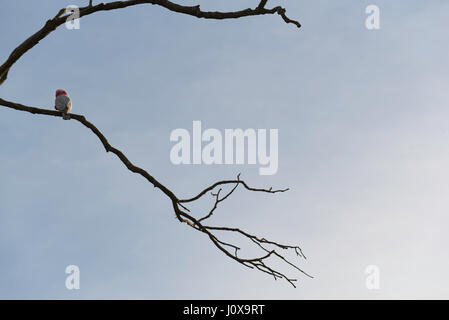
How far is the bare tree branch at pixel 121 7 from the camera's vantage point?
14.7ft

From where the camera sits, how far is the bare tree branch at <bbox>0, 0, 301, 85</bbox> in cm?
448

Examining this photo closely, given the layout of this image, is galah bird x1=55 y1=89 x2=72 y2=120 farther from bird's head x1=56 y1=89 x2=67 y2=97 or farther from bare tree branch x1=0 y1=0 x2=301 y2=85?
bare tree branch x1=0 y1=0 x2=301 y2=85

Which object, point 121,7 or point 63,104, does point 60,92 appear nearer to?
point 63,104

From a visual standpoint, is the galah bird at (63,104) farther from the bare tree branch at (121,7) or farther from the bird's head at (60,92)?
the bare tree branch at (121,7)

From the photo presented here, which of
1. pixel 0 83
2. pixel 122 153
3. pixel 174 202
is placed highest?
pixel 0 83

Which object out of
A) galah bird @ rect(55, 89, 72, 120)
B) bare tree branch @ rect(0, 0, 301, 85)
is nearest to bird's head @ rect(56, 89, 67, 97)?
galah bird @ rect(55, 89, 72, 120)

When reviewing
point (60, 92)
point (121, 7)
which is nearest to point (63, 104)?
point (60, 92)

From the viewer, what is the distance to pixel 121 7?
15.3ft

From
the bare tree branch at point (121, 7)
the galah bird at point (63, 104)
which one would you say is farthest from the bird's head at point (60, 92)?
the bare tree branch at point (121, 7)

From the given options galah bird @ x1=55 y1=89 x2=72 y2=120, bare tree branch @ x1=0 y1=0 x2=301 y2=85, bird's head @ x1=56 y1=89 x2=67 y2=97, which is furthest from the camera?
bird's head @ x1=56 y1=89 x2=67 y2=97

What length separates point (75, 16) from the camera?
4703 millimetres

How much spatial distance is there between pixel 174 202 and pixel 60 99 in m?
1.74
